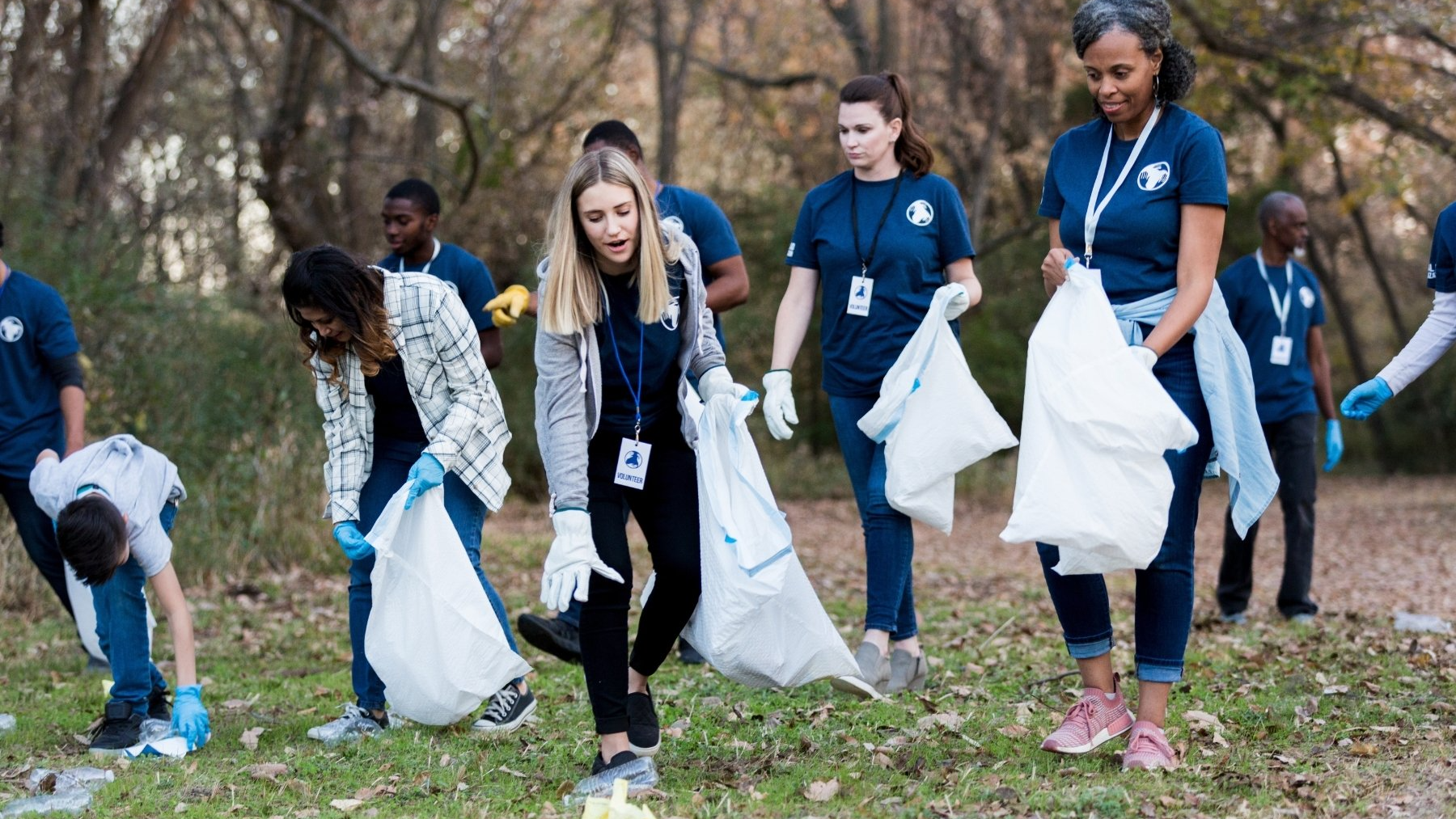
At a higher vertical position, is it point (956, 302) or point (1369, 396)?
point (956, 302)

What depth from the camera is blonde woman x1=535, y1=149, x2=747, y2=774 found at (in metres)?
3.46

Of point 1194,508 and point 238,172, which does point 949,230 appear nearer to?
point 1194,508

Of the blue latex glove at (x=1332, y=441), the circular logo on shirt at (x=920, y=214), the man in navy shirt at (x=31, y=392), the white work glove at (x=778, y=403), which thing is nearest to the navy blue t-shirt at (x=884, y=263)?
the circular logo on shirt at (x=920, y=214)

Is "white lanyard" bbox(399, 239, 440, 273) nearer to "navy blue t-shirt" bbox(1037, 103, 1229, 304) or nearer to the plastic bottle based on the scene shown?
the plastic bottle

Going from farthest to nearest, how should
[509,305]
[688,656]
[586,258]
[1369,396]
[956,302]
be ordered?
[688,656] < [509,305] < [956,302] < [1369,396] < [586,258]

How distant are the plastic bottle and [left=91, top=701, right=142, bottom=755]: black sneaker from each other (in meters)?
1.74

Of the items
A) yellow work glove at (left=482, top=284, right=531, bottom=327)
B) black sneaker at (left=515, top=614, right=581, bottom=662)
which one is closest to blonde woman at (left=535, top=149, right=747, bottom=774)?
yellow work glove at (left=482, top=284, right=531, bottom=327)

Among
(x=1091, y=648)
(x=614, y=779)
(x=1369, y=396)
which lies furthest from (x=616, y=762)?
(x=1369, y=396)

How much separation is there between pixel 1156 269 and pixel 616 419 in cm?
143

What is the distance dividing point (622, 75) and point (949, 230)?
12.8 m

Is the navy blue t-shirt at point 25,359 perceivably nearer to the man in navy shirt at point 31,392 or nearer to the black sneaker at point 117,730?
the man in navy shirt at point 31,392

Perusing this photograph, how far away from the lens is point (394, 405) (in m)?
4.31

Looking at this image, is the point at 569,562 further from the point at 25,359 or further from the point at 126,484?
the point at 25,359

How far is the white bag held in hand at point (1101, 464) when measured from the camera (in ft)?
10.6
